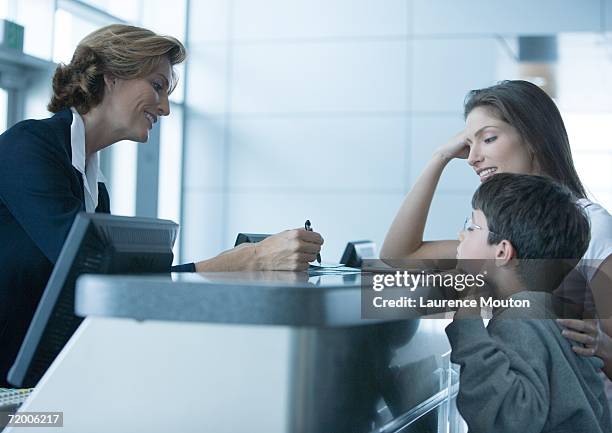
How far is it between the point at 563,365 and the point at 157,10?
5902 mm

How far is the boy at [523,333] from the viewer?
128 centimetres

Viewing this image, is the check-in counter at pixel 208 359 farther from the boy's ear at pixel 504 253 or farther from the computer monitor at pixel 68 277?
the boy's ear at pixel 504 253

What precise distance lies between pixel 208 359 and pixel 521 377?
1.75 feet

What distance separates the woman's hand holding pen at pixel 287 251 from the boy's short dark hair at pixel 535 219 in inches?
16.3

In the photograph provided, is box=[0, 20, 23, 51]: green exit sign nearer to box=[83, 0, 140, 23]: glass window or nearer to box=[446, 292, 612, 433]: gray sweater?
box=[83, 0, 140, 23]: glass window

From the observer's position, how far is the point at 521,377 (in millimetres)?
1286

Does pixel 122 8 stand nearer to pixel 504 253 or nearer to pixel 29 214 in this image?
pixel 29 214

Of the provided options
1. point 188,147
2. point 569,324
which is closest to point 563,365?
point 569,324

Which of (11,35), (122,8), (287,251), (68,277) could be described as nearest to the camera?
Answer: (68,277)

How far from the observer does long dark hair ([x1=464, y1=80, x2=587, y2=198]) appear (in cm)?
201

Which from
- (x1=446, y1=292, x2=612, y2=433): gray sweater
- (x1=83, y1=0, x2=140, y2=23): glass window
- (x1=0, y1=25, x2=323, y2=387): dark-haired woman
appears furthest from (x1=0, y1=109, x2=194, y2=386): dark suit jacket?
(x1=83, y1=0, x2=140, y2=23): glass window

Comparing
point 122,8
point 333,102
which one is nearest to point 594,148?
point 333,102

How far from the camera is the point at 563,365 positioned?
1.35 m

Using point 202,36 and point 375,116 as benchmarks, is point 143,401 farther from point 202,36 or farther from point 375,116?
point 202,36
